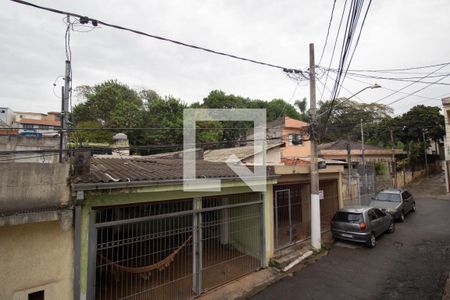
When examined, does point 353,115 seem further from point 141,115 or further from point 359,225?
point 359,225

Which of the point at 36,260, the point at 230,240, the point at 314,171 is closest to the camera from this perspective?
the point at 36,260

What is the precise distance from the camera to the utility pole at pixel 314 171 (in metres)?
10.3

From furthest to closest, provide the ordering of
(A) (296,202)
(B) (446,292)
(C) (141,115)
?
1. (C) (141,115)
2. (A) (296,202)
3. (B) (446,292)

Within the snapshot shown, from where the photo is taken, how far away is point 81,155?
5.28 metres

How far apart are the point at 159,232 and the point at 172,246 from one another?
0.96m

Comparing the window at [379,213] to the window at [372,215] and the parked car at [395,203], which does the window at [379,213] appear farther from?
the parked car at [395,203]

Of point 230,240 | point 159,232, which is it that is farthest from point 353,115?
point 159,232

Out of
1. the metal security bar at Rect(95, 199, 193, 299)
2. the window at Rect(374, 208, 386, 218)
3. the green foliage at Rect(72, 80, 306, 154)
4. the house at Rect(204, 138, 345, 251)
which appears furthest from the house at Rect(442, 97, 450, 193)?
the metal security bar at Rect(95, 199, 193, 299)

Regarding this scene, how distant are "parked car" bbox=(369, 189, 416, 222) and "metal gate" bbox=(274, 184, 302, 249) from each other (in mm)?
5920

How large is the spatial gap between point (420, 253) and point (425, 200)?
14.2 meters

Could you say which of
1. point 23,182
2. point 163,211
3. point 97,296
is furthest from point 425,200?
point 23,182

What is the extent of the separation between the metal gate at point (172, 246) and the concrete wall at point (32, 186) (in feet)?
A: 2.89

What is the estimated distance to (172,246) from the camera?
7.06m

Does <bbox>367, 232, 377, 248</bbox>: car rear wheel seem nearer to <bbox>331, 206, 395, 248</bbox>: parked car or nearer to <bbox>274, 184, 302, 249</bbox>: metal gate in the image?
<bbox>331, 206, 395, 248</bbox>: parked car
